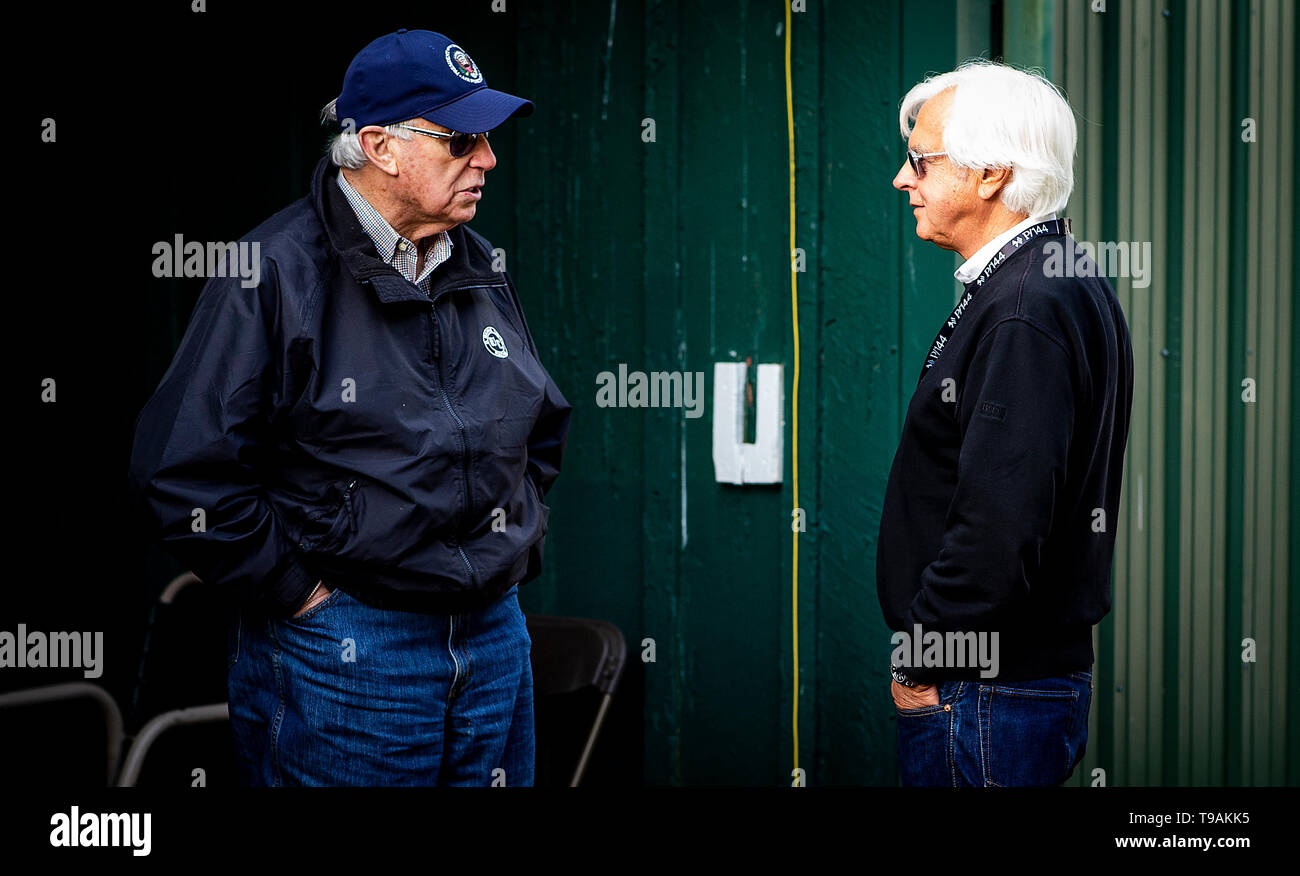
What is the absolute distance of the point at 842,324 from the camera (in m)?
3.82

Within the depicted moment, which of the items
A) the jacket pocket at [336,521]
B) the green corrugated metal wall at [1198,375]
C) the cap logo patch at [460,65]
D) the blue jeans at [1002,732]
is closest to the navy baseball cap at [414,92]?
the cap logo patch at [460,65]

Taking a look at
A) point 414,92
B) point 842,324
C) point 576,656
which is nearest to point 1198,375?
point 842,324

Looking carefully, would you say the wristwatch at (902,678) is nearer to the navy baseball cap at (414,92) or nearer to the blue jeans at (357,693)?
the blue jeans at (357,693)

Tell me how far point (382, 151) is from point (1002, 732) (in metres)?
1.75

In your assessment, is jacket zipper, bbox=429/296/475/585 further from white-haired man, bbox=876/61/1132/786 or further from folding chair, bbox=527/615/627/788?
folding chair, bbox=527/615/627/788

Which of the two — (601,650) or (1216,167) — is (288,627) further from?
(1216,167)

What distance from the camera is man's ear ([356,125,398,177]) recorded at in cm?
256

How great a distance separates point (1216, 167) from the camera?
3.66 metres

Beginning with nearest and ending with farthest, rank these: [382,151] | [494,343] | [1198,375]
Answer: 1. [382,151]
2. [494,343]
3. [1198,375]

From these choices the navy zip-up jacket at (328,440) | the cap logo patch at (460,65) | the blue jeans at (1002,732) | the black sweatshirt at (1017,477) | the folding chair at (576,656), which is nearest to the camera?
the black sweatshirt at (1017,477)

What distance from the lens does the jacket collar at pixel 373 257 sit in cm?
249

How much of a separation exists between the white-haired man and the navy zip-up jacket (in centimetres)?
90

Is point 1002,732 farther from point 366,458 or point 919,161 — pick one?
point 366,458

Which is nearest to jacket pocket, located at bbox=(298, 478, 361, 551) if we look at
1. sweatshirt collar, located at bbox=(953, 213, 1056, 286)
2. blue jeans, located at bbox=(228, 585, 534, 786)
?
blue jeans, located at bbox=(228, 585, 534, 786)
